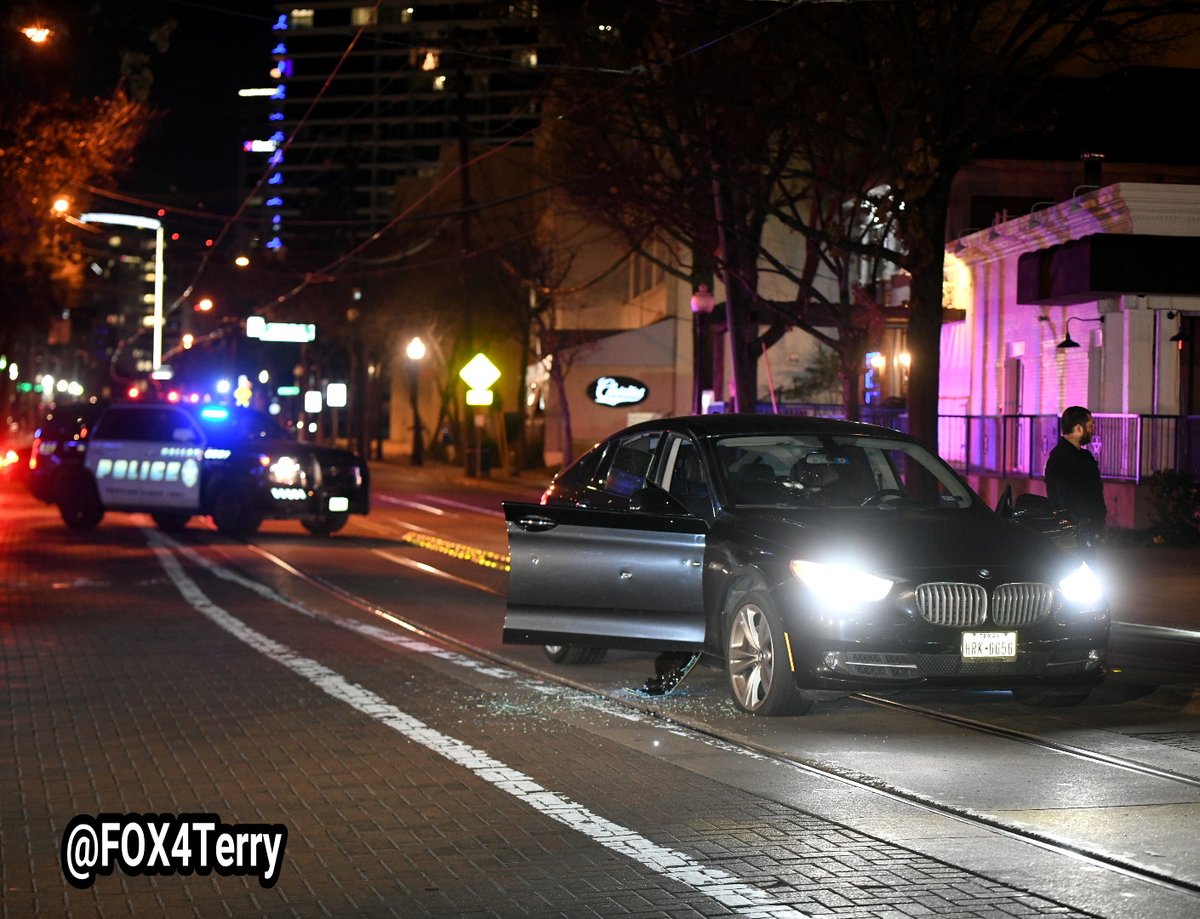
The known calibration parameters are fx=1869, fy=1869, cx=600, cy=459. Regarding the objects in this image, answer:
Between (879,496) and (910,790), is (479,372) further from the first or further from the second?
(910,790)

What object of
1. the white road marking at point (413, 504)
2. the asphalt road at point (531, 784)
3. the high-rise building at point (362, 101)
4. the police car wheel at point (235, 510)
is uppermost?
the high-rise building at point (362, 101)

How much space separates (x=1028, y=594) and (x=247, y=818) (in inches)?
182

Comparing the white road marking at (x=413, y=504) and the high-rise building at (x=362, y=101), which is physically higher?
the high-rise building at (x=362, y=101)

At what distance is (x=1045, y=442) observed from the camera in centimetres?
3009

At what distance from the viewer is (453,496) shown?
1665 inches

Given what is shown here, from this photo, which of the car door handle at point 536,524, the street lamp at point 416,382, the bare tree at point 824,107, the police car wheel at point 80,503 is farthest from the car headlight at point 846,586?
the street lamp at point 416,382

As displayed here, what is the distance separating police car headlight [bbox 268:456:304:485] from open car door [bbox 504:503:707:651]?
49.0 ft

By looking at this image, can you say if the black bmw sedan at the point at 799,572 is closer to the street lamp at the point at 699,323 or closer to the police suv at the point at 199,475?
the police suv at the point at 199,475

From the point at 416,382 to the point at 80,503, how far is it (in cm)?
4748

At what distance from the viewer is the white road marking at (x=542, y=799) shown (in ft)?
21.5

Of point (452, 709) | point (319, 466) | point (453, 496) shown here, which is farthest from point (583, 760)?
point (453, 496)

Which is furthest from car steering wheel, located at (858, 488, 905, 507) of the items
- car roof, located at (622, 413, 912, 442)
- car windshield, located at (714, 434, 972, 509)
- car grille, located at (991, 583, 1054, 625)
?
car grille, located at (991, 583, 1054, 625)

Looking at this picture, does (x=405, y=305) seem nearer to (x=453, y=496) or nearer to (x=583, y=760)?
(x=453, y=496)

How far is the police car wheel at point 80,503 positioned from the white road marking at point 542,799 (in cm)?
1388
